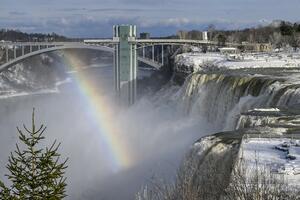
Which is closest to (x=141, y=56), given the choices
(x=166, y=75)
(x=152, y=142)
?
(x=166, y=75)

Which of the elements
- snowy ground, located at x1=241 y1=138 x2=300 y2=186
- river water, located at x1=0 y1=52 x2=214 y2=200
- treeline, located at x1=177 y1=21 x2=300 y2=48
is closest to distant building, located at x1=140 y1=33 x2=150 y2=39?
river water, located at x1=0 y1=52 x2=214 y2=200

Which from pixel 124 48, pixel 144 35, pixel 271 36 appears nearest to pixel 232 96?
pixel 124 48

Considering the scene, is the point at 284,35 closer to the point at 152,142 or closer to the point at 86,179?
the point at 152,142

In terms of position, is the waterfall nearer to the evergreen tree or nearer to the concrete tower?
the evergreen tree

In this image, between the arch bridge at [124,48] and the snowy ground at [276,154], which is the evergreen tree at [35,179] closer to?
the snowy ground at [276,154]

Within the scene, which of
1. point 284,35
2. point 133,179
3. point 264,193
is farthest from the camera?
point 284,35

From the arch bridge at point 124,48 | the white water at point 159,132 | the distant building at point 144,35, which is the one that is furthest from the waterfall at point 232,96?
the distant building at point 144,35
